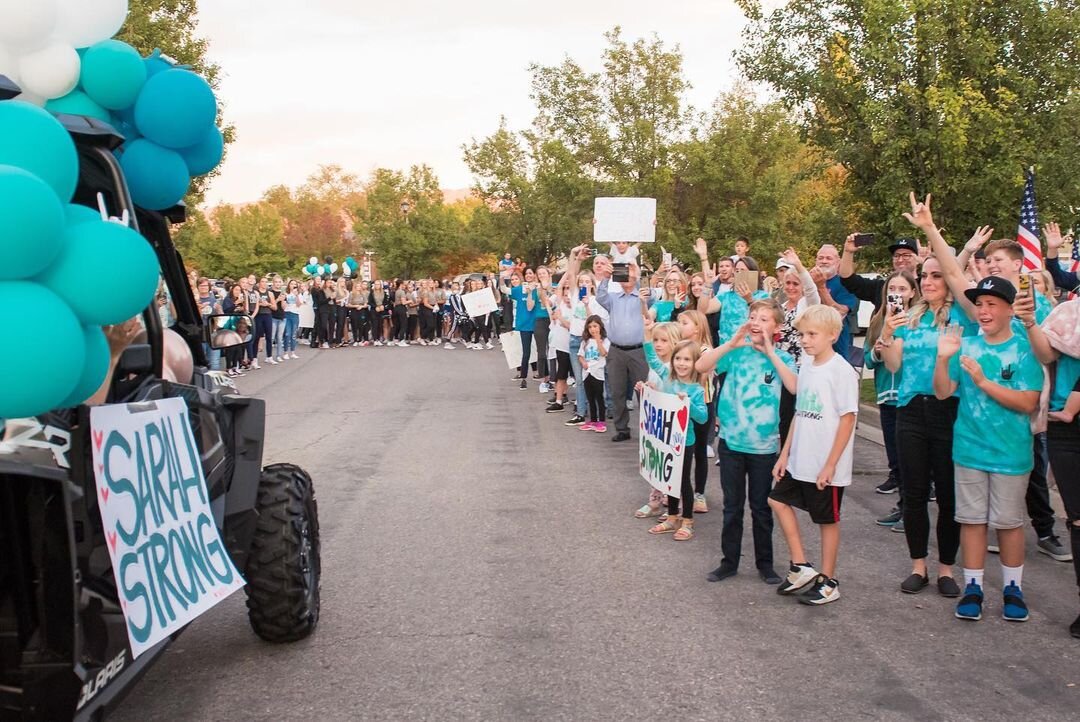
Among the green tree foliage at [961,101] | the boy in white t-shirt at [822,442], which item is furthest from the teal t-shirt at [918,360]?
the green tree foliage at [961,101]

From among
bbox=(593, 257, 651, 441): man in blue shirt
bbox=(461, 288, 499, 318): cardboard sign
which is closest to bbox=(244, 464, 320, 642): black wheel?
bbox=(593, 257, 651, 441): man in blue shirt

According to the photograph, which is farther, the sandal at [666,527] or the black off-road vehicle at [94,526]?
the sandal at [666,527]

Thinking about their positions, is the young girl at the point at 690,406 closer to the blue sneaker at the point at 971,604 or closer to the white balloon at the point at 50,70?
the blue sneaker at the point at 971,604

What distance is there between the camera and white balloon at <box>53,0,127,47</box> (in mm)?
3912

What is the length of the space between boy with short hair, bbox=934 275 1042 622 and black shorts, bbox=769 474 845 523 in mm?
624

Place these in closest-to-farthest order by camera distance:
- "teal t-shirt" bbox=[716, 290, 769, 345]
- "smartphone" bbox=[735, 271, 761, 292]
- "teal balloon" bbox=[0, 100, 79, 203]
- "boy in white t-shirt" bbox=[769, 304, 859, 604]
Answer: "teal balloon" bbox=[0, 100, 79, 203], "boy in white t-shirt" bbox=[769, 304, 859, 604], "smartphone" bbox=[735, 271, 761, 292], "teal t-shirt" bbox=[716, 290, 769, 345]

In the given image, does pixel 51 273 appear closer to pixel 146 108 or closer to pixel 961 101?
pixel 146 108

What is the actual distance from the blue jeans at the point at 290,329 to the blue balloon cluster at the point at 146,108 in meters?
21.4

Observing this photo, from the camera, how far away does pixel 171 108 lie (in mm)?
4168

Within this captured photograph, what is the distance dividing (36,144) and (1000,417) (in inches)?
180

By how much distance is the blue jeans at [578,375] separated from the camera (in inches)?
517

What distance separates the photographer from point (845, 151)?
14.7 m

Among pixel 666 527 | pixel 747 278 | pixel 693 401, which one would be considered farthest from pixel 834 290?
pixel 666 527

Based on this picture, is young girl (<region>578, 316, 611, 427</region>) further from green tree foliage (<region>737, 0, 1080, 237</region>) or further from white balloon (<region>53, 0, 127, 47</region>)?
white balloon (<region>53, 0, 127, 47</region>)
